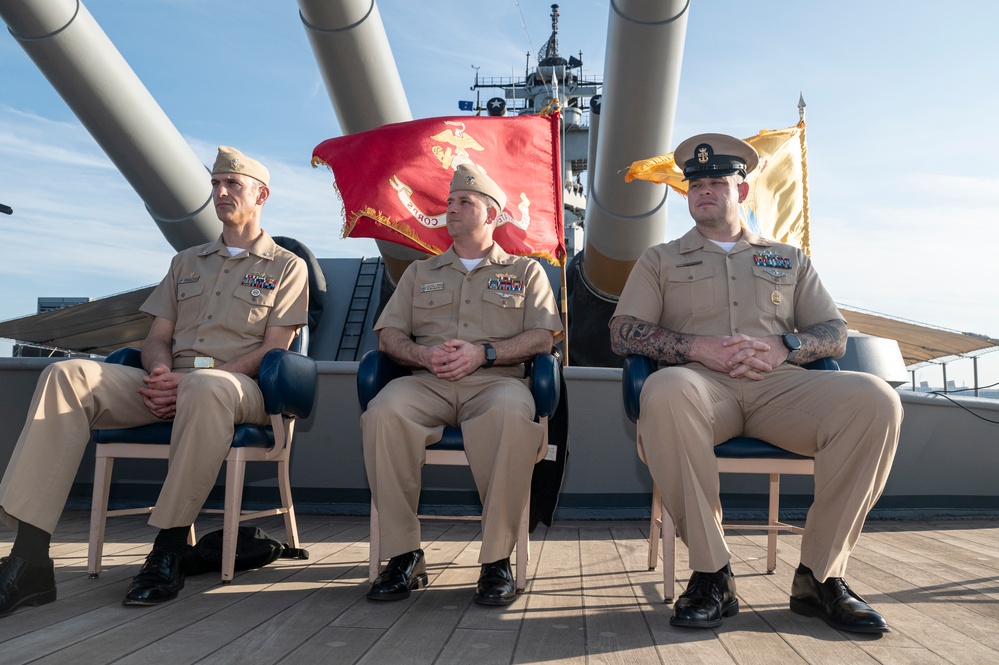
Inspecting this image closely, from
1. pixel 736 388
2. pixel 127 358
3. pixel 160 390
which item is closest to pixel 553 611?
pixel 736 388

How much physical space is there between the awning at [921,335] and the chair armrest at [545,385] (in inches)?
165

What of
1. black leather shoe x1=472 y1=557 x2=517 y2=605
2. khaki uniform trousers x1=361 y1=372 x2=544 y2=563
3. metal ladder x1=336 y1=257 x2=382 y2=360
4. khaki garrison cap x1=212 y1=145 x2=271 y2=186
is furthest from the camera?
metal ladder x1=336 y1=257 x2=382 y2=360

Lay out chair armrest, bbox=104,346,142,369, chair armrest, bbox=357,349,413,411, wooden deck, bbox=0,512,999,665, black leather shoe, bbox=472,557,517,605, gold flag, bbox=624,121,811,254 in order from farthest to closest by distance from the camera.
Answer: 1. gold flag, bbox=624,121,811,254
2. chair armrest, bbox=104,346,142,369
3. chair armrest, bbox=357,349,413,411
4. black leather shoe, bbox=472,557,517,605
5. wooden deck, bbox=0,512,999,665

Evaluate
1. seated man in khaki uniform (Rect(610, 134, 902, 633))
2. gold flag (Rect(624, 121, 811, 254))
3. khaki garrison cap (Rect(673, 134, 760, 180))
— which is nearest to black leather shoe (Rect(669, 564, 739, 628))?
seated man in khaki uniform (Rect(610, 134, 902, 633))

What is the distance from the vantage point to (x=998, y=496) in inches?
162

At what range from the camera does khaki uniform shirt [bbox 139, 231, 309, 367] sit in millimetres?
2367

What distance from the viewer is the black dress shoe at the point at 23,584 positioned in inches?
68.1

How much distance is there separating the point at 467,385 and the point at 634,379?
48 centimetres

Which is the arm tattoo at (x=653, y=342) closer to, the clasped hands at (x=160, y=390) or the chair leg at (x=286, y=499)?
the chair leg at (x=286, y=499)

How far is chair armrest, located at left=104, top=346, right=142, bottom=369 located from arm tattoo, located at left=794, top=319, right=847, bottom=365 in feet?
6.10

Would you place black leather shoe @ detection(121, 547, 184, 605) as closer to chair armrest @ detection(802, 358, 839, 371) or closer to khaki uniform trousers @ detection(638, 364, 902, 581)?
khaki uniform trousers @ detection(638, 364, 902, 581)

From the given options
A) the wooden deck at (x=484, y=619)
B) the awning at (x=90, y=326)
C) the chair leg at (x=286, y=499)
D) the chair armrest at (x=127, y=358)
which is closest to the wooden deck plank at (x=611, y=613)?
the wooden deck at (x=484, y=619)

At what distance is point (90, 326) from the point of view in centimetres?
616

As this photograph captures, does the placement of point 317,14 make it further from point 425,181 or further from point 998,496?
point 998,496
